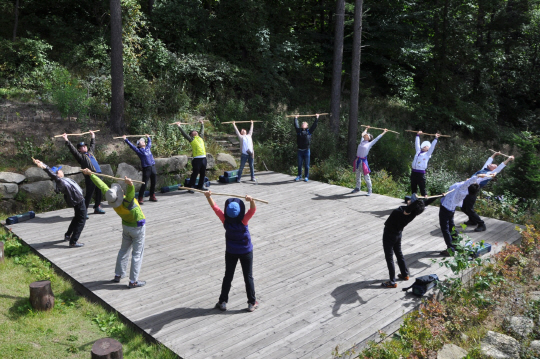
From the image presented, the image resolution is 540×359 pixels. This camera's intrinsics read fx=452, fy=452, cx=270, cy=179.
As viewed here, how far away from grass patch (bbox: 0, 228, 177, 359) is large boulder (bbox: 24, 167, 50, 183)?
393cm

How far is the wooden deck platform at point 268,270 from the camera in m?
5.64

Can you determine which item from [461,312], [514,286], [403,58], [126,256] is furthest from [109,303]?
[403,58]

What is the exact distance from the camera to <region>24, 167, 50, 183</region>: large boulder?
10812 millimetres

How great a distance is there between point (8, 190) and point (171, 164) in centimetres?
420

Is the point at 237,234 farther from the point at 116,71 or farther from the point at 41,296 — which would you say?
the point at 116,71

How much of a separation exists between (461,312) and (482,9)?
19.7 meters

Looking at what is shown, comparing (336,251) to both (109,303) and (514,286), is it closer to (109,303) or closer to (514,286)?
(514,286)

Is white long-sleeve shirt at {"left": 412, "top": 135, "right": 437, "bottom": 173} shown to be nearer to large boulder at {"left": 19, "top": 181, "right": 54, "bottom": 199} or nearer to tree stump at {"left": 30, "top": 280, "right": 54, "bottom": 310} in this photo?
tree stump at {"left": 30, "top": 280, "right": 54, "bottom": 310}

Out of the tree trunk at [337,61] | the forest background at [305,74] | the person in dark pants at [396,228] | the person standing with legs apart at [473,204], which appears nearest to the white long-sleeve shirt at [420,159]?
the person standing with legs apart at [473,204]

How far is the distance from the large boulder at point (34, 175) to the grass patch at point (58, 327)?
3927 mm

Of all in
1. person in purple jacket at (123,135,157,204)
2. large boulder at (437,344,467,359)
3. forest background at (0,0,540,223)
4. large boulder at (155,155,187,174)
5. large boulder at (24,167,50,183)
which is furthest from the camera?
forest background at (0,0,540,223)

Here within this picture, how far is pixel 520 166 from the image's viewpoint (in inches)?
467

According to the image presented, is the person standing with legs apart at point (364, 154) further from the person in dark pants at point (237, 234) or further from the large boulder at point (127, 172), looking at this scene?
the person in dark pants at point (237, 234)

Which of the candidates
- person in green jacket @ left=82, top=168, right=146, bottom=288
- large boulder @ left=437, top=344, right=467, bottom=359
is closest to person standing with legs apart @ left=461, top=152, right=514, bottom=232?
large boulder @ left=437, top=344, right=467, bottom=359
